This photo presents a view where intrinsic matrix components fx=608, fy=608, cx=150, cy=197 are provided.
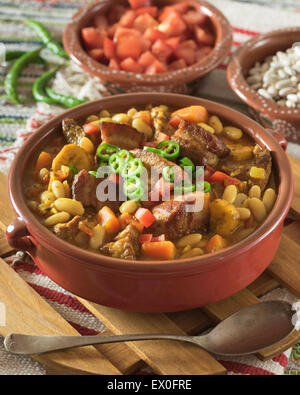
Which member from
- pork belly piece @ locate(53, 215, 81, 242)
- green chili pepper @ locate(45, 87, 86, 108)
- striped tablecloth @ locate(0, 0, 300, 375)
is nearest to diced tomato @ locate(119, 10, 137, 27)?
striped tablecloth @ locate(0, 0, 300, 375)

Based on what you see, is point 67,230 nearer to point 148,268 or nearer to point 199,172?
point 148,268

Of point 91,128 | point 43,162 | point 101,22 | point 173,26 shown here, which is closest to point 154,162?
point 91,128

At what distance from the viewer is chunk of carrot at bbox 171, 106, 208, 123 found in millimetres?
3873

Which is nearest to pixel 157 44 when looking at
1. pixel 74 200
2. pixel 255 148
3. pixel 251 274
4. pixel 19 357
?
pixel 255 148

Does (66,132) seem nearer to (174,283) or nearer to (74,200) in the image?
(74,200)

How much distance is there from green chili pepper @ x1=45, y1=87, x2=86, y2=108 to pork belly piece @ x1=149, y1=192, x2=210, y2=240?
6.19ft

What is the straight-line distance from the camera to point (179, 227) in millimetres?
3168

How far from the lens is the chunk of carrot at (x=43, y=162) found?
3627 mm

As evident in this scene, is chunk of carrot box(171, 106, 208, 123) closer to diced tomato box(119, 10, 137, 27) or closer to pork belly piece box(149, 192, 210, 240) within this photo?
pork belly piece box(149, 192, 210, 240)

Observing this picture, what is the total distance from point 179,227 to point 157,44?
241cm

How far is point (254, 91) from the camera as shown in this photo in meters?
4.61

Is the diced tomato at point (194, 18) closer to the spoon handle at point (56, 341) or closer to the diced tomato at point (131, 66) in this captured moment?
the diced tomato at point (131, 66)

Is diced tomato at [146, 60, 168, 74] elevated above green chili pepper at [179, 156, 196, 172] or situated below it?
below

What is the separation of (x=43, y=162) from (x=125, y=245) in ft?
Answer: 2.98
